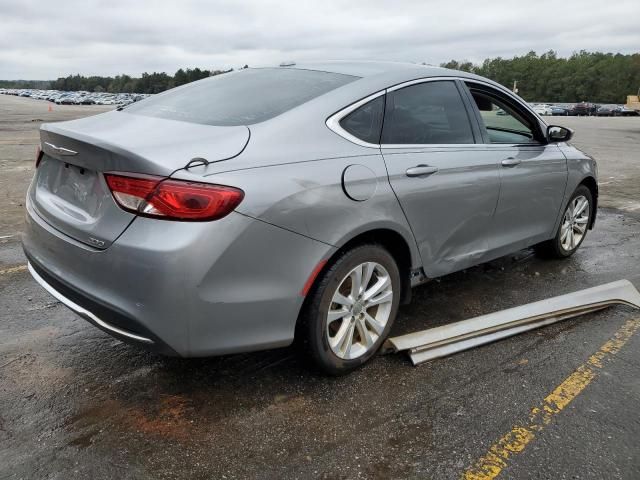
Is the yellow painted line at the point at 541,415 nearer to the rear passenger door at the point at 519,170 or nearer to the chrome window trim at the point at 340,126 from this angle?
the rear passenger door at the point at 519,170

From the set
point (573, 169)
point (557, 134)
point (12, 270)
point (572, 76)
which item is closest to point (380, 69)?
point (557, 134)

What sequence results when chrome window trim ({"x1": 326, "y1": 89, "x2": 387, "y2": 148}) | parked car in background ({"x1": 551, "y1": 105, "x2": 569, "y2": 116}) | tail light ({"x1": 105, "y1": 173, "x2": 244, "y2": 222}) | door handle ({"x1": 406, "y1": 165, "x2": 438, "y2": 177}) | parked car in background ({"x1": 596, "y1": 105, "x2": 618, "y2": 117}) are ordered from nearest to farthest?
tail light ({"x1": 105, "y1": 173, "x2": 244, "y2": 222}) < chrome window trim ({"x1": 326, "y1": 89, "x2": 387, "y2": 148}) < door handle ({"x1": 406, "y1": 165, "x2": 438, "y2": 177}) < parked car in background ({"x1": 596, "y1": 105, "x2": 618, "y2": 117}) < parked car in background ({"x1": 551, "y1": 105, "x2": 569, "y2": 116})

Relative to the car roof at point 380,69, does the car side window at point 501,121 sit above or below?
below

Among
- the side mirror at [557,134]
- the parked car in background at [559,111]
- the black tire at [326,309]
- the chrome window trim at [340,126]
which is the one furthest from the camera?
the parked car in background at [559,111]

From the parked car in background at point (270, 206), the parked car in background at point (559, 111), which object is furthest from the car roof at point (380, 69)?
the parked car in background at point (559, 111)

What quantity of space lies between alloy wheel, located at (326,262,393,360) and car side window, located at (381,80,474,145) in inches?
30.1

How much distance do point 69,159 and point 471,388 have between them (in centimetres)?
237

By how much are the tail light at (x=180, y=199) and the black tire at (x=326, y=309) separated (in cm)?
67

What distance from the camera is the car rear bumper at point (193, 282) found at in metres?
2.25

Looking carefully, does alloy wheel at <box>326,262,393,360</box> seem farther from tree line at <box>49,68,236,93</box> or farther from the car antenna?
tree line at <box>49,68,236,93</box>

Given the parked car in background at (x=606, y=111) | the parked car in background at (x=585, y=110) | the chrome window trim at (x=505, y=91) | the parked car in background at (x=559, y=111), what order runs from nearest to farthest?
the chrome window trim at (x=505, y=91)
the parked car in background at (x=606, y=111)
the parked car in background at (x=585, y=110)
the parked car in background at (x=559, y=111)

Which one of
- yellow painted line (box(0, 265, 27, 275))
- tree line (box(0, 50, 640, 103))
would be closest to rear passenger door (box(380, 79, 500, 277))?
yellow painted line (box(0, 265, 27, 275))

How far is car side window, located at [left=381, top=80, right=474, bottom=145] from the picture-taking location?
123 inches

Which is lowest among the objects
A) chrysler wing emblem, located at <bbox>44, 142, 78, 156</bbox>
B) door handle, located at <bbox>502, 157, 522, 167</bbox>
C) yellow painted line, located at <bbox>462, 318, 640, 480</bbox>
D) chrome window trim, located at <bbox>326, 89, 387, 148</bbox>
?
yellow painted line, located at <bbox>462, 318, 640, 480</bbox>
